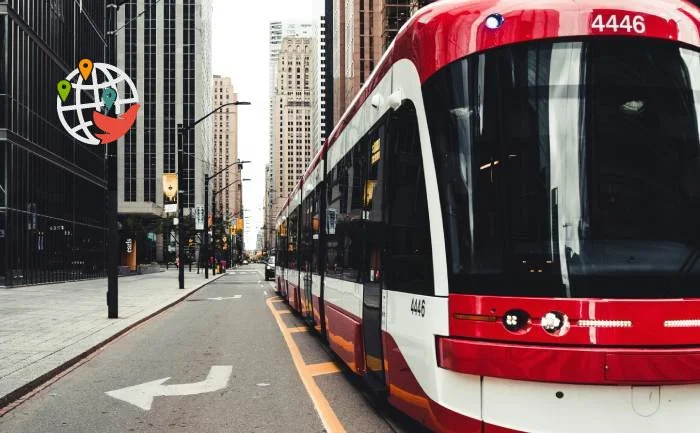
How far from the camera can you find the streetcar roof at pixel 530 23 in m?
4.84

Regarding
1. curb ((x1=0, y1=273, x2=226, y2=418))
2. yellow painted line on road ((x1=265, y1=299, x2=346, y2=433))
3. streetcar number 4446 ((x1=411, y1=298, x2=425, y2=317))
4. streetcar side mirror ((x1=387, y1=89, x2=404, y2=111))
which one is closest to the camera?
streetcar number 4446 ((x1=411, y1=298, x2=425, y2=317))

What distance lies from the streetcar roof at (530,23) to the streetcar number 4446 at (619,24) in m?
0.01

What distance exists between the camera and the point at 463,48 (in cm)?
508

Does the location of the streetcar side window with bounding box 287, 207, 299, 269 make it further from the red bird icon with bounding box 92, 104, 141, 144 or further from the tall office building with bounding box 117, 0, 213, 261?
the tall office building with bounding box 117, 0, 213, 261

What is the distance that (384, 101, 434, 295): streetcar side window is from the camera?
5309mm

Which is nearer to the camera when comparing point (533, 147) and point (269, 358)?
point (533, 147)

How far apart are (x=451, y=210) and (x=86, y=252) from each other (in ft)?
138

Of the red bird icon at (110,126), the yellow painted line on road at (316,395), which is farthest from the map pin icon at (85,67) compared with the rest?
the yellow painted line on road at (316,395)

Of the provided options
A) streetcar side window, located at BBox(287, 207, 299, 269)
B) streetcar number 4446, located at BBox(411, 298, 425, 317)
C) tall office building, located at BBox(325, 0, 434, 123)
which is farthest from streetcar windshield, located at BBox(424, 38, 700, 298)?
tall office building, located at BBox(325, 0, 434, 123)

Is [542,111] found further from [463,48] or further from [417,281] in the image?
[417,281]

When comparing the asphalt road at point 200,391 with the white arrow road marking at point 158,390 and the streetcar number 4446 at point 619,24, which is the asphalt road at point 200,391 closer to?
the white arrow road marking at point 158,390

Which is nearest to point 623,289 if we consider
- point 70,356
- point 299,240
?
point 70,356

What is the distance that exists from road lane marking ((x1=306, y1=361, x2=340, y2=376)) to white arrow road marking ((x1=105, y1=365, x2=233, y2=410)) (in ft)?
3.67

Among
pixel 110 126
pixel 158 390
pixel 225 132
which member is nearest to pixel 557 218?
pixel 158 390
